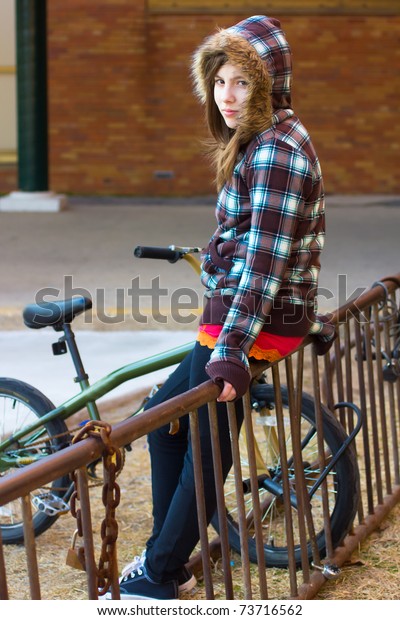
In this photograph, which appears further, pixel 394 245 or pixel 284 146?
pixel 394 245

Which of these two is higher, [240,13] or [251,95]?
[240,13]

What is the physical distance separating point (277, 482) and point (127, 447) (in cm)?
54

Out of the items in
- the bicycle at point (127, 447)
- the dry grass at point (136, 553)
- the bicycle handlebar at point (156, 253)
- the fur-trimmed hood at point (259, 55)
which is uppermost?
the fur-trimmed hood at point (259, 55)

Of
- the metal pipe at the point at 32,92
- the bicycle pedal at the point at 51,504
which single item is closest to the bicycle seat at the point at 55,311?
the bicycle pedal at the point at 51,504

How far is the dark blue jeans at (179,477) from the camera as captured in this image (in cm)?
284

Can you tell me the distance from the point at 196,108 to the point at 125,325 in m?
7.37

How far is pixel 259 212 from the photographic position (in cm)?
256

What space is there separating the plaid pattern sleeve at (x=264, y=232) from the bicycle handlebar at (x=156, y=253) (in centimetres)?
83

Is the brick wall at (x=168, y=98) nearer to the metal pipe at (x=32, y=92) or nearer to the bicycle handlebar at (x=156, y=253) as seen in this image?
the metal pipe at (x=32, y=92)

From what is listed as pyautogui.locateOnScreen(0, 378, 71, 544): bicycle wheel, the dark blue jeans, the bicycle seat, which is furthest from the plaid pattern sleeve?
pyautogui.locateOnScreen(0, 378, 71, 544): bicycle wheel

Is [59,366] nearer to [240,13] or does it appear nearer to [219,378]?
[219,378]

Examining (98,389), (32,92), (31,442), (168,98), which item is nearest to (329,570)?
(98,389)

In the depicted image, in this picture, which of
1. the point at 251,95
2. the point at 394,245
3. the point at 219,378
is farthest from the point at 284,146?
the point at 394,245

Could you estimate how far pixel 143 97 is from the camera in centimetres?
1369
